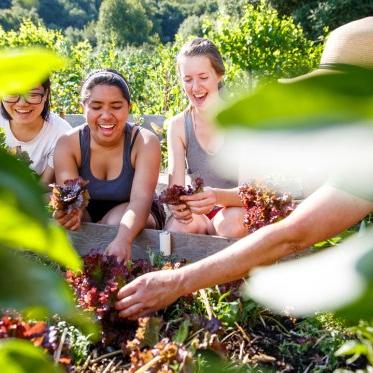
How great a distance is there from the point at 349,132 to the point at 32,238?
4.9 inches

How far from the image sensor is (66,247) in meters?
0.24

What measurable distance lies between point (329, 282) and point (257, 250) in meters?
1.56

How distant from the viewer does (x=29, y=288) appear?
232mm

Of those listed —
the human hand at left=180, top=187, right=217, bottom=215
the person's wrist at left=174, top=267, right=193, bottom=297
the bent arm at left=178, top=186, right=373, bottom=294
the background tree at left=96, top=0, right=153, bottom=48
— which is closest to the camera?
the bent arm at left=178, top=186, right=373, bottom=294

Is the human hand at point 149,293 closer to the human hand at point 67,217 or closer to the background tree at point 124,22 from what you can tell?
the human hand at point 67,217

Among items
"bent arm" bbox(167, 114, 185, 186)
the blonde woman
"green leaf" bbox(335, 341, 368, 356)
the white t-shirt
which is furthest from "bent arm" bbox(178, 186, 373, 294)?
the white t-shirt

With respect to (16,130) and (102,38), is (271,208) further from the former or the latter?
(102,38)

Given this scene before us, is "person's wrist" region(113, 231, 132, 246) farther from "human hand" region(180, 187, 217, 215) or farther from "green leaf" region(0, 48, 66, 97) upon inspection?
"green leaf" region(0, 48, 66, 97)

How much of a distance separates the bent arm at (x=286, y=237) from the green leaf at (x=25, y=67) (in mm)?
1222

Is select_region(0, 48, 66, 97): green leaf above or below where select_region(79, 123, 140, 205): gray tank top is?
above

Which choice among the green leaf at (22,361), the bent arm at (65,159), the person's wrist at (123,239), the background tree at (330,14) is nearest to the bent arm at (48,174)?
the bent arm at (65,159)

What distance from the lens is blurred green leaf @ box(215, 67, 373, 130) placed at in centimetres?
18

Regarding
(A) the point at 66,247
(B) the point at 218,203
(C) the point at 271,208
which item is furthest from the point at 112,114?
(A) the point at 66,247

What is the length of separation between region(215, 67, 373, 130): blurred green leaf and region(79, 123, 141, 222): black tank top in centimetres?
307
